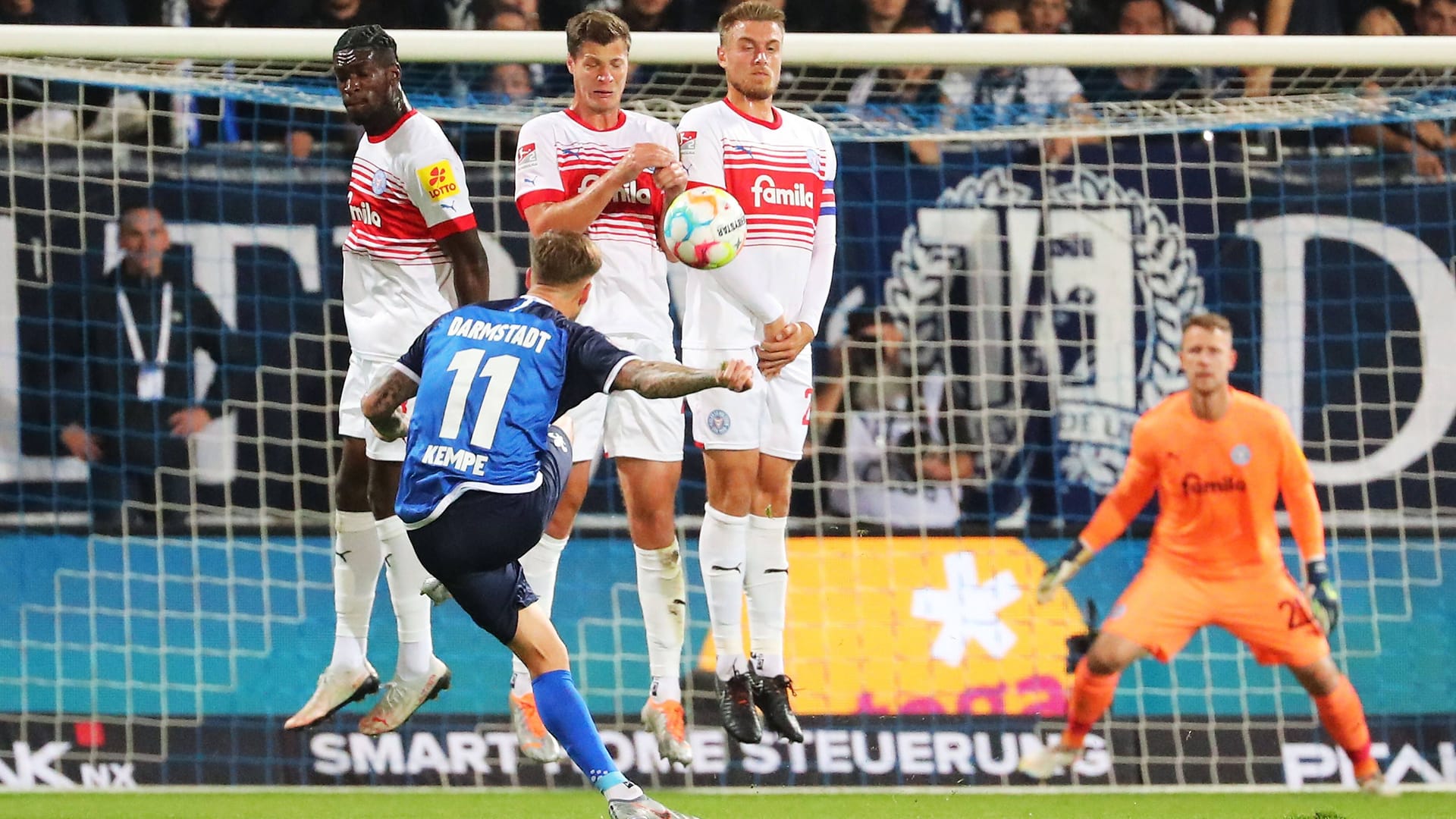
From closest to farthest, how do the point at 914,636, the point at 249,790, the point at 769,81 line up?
the point at 769,81 < the point at 249,790 < the point at 914,636

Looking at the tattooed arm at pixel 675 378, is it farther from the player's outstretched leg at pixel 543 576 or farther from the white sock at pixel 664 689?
the white sock at pixel 664 689

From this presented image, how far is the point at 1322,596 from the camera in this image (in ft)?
24.8

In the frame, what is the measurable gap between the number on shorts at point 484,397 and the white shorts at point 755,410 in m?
0.98

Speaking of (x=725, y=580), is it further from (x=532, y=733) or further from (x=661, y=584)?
(x=532, y=733)

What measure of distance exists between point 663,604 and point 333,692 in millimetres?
1240

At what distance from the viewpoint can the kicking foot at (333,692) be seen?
6.30 metres

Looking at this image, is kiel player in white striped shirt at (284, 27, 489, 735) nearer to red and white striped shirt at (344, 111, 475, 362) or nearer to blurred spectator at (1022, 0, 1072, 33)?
red and white striped shirt at (344, 111, 475, 362)

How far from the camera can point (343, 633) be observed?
636cm

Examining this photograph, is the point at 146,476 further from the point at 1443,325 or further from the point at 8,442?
the point at 1443,325

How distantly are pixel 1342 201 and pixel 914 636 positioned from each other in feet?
9.93

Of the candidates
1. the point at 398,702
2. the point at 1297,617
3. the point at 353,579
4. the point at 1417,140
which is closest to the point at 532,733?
the point at 398,702

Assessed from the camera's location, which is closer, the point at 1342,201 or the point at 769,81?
the point at 769,81

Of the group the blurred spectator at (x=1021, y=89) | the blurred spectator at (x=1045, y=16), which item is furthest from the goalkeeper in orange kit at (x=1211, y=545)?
the blurred spectator at (x=1045, y=16)

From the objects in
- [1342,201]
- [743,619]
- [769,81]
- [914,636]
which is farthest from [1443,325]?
[769,81]
